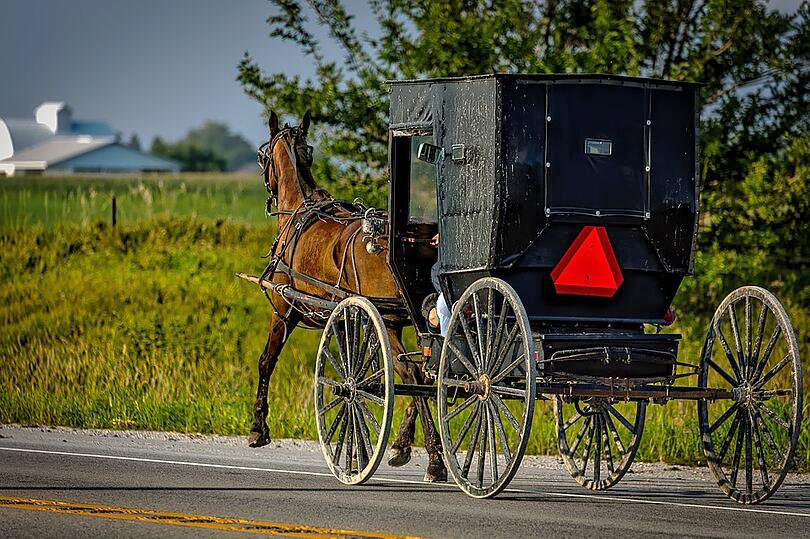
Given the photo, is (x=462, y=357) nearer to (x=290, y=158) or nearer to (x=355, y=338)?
(x=355, y=338)

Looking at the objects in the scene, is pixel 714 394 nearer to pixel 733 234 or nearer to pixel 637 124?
pixel 637 124

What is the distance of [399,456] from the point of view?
10805 mm

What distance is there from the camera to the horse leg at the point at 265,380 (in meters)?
12.2

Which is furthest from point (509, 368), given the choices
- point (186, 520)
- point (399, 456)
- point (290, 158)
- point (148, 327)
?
point (148, 327)

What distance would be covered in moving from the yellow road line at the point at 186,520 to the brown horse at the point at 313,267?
2.40 m

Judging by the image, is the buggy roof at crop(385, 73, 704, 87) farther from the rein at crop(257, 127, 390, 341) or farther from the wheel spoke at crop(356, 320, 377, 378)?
the rein at crop(257, 127, 390, 341)

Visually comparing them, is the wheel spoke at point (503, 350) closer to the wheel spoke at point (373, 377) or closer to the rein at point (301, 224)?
the wheel spoke at point (373, 377)

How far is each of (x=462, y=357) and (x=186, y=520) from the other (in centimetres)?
206

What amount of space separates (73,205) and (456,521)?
2787cm

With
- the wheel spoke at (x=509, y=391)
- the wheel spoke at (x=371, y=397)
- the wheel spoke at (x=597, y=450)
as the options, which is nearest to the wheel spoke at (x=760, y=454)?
the wheel spoke at (x=597, y=450)

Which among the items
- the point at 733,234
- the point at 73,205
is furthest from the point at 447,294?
the point at 73,205

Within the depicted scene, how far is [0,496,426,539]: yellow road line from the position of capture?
7691 millimetres

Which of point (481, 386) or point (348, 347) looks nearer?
point (481, 386)

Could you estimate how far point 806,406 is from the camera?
44.0ft
